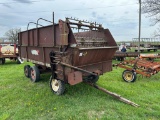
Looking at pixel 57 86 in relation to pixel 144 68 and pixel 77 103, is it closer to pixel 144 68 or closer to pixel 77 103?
pixel 77 103

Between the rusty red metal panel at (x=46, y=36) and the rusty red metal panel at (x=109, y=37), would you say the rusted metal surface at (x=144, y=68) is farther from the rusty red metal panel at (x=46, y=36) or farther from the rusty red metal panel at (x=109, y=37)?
the rusty red metal panel at (x=46, y=36)

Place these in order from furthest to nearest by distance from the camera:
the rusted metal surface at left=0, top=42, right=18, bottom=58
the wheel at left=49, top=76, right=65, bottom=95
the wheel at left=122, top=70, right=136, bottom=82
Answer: the rusted metal surface at left=0, top=42, right=18, bottom=58, the wheel at left=122, top=70, right=136, bottom=82, the wheel at left=49, top=76, right=65, bottom=95

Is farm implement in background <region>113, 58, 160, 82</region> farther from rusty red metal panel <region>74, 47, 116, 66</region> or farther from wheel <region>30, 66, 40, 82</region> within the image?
wheel <region>30, 66, 40, 82</region>

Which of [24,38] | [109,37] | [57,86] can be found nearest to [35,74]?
[24,38]

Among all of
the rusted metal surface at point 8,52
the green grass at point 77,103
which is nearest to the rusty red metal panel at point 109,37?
the green grass at point 77,103

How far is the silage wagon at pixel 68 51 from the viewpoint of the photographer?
4328 mm

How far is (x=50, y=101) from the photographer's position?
4.57 metres

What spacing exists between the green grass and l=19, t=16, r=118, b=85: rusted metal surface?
0.65 meters

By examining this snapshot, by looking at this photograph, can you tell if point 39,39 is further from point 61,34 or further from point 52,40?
point 61,34

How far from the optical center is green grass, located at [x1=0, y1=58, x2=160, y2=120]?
3.79 m

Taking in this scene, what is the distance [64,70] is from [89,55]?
2.82 feet

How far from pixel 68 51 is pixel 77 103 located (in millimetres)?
1396

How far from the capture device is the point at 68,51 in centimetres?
438

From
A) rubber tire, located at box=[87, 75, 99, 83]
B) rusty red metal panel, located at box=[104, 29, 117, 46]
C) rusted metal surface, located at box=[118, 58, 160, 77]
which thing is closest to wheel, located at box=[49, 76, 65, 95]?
rubber tire, located at box=[87, 75, 99, 83]
